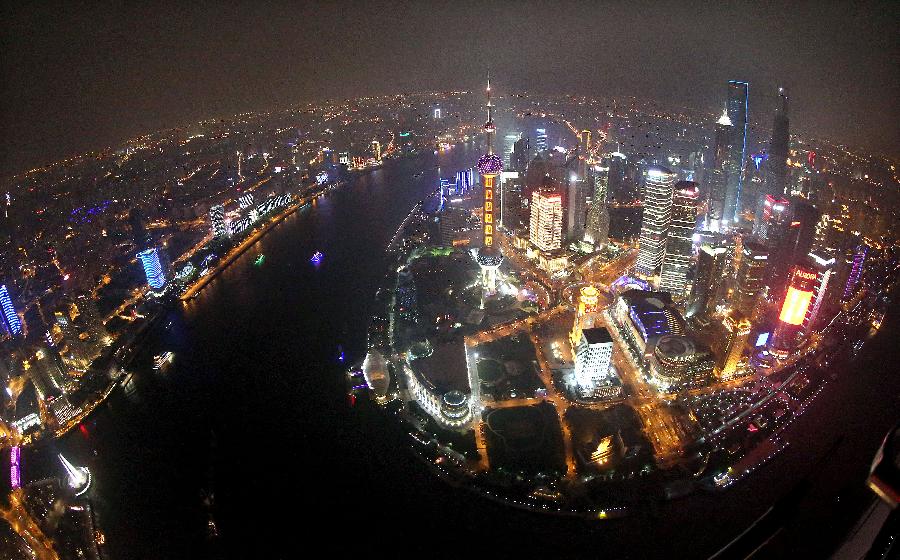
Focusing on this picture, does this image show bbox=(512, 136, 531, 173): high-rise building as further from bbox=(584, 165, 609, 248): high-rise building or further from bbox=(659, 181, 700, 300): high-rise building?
bbox=(659, 181, 700, 300): high-rise building

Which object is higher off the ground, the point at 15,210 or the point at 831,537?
the point at 831,537

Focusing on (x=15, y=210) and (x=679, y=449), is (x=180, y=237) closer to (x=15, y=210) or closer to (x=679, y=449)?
(x=15, y=210)

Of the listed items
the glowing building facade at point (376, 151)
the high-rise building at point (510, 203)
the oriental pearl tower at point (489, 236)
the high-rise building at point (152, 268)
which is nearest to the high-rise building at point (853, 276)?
the oriental pearl tower at point (489, 236)

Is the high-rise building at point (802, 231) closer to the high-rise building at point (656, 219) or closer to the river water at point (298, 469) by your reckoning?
the high-rise building at point (656, 219)

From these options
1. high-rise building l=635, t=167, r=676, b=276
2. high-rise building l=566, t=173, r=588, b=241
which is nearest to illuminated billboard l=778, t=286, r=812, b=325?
high-rise building l=635, t=167, r=676, b=276

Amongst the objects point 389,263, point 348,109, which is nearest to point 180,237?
point 389,263

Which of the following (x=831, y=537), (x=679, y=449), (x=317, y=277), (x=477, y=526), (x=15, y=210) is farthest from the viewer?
(x=15, y=210)
